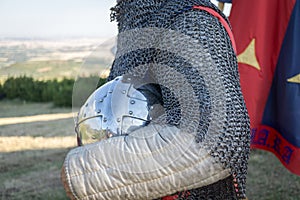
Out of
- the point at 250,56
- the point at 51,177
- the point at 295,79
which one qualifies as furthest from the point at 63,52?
the point at 51,177

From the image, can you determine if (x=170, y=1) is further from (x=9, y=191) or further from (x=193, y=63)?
(x=9, y=191)

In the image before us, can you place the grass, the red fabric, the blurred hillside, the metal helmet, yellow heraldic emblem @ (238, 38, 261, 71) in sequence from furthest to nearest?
the grass < yellow heraldic emblem @ (238, 38, 261, 71) < the red fabric < the blurred hillside < the metal helmet

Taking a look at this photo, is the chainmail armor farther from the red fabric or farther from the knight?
the red fabric

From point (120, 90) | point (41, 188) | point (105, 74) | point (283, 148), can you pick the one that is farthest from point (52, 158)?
point (120, 90)

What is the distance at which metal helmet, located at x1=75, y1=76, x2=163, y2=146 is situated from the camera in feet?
3.54

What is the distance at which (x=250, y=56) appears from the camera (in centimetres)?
255

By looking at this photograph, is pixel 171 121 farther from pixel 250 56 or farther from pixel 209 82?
pixel 250 56

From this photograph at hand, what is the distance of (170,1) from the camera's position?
3.93 feet

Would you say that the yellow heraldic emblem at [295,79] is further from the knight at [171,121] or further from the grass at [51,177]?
the grass at [51,177]

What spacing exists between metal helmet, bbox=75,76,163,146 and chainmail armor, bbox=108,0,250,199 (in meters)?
0.06

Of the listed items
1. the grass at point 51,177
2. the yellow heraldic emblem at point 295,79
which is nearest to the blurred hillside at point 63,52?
the yellow heraldic emblem at point 295,79

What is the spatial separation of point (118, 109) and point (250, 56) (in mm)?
1614

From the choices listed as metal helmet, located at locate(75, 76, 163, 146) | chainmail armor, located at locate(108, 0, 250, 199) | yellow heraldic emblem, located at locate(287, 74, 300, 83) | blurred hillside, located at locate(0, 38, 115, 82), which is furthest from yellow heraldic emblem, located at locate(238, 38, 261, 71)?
metal helmet, located at locate(75, 76, 163, 146)

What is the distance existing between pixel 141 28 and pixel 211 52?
0.35 meters
